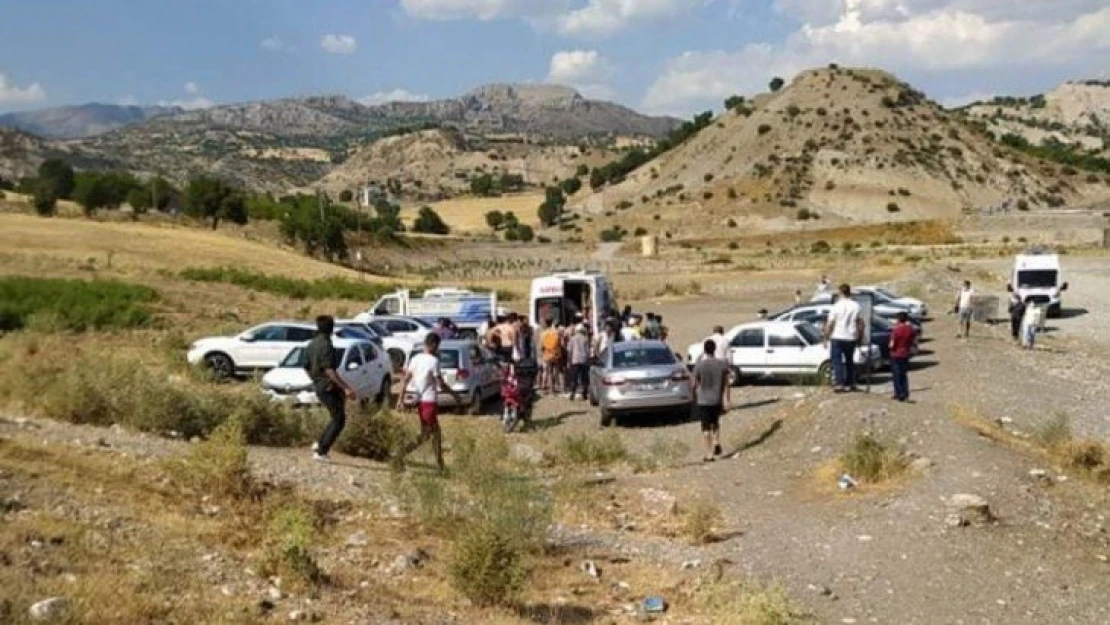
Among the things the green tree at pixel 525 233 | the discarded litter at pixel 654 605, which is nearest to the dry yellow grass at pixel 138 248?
the discarded litter at pixel 654 605

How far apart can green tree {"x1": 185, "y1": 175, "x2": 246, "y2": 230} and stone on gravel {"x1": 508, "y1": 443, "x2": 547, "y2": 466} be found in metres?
85.4

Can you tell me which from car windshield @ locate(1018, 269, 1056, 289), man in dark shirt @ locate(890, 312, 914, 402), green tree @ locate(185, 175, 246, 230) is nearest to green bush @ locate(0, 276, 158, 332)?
man in dark shirt @ locate(890, 312, 914, 402)

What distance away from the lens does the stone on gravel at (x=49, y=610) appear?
23.3 ft

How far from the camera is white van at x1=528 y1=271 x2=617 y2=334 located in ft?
102

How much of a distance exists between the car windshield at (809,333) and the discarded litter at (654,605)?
15770 mm

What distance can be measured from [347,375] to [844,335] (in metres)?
8.92

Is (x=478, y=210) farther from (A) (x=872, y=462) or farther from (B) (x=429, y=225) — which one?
(A) (x=872, y=462)

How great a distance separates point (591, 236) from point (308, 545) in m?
129

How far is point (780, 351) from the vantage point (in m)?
25.7

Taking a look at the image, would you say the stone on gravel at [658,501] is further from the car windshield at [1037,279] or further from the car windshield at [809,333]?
the car windshield at [1037,279]

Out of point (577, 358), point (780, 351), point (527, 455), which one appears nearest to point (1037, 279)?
point (780, 351)

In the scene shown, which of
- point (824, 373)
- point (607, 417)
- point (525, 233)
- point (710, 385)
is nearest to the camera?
point (710, 385)

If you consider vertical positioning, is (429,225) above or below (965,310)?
below

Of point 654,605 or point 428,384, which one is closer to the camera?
point 654,605
